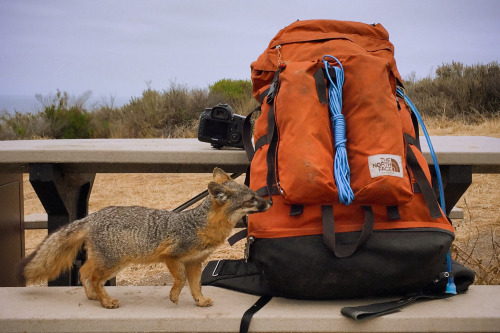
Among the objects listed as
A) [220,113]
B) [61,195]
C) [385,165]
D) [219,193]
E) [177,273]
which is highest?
[220,113]

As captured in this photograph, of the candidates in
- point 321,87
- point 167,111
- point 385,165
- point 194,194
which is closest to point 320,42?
point 321,87

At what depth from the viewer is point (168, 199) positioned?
8141mm

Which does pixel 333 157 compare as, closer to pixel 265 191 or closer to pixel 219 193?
pixel 265 191

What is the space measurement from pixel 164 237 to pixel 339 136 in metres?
1.07

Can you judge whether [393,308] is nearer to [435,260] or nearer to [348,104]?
[435,260]

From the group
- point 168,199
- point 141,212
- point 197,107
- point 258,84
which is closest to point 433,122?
point 197,107

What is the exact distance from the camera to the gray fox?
9.22 feet

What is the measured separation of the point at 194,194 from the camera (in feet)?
27.2

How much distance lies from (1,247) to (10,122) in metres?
11.1

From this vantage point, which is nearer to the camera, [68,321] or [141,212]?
[68,321]

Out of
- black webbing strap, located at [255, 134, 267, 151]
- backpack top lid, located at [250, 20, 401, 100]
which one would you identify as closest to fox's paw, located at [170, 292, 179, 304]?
black webbing strap, located at [255, 134, 267, 151]

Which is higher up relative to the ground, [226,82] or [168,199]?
[226,82]

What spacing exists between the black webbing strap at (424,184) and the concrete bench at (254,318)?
0.48 metres


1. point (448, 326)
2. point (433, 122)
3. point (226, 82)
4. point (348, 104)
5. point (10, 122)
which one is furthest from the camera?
point (226, 82)
